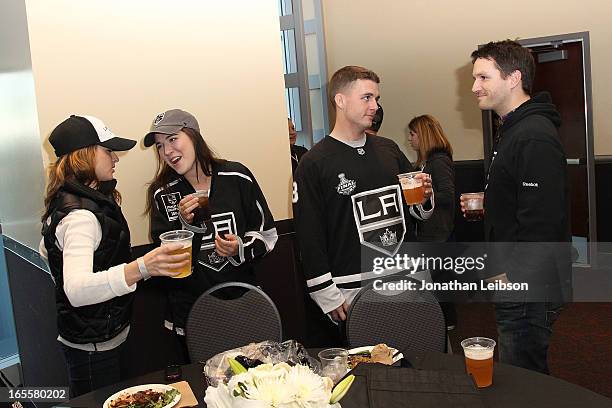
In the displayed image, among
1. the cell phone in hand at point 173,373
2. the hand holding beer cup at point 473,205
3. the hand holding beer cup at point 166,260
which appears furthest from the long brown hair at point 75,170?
the hand holding beer cup at point 473,205

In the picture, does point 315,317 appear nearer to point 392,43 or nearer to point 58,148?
point 58,148

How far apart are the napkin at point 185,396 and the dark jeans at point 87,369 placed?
0.67 metres

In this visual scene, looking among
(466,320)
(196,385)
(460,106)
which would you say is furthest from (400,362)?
(460,106)

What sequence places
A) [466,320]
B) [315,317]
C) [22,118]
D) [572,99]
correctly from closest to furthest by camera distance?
1. [22,118]
2. [315,317]
3. [466,320]
4. [572,99]

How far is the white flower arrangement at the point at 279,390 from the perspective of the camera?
126 cm

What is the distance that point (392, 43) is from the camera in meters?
6.75

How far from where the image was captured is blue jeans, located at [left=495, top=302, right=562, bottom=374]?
2674 millimetres

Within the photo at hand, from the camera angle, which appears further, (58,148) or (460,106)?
(460,106)

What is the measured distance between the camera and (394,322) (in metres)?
2.61

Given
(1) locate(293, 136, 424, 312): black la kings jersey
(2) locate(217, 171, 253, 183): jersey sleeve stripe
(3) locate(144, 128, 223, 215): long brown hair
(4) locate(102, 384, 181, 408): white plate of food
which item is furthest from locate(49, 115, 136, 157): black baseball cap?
(4) locate(102, 384, 181, 408): white plate of food

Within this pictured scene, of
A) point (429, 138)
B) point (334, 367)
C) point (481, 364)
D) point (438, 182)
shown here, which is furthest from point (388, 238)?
point (429, 138)

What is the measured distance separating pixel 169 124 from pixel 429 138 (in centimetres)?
240

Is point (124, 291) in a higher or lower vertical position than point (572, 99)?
lower

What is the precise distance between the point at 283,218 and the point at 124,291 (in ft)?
5.69
